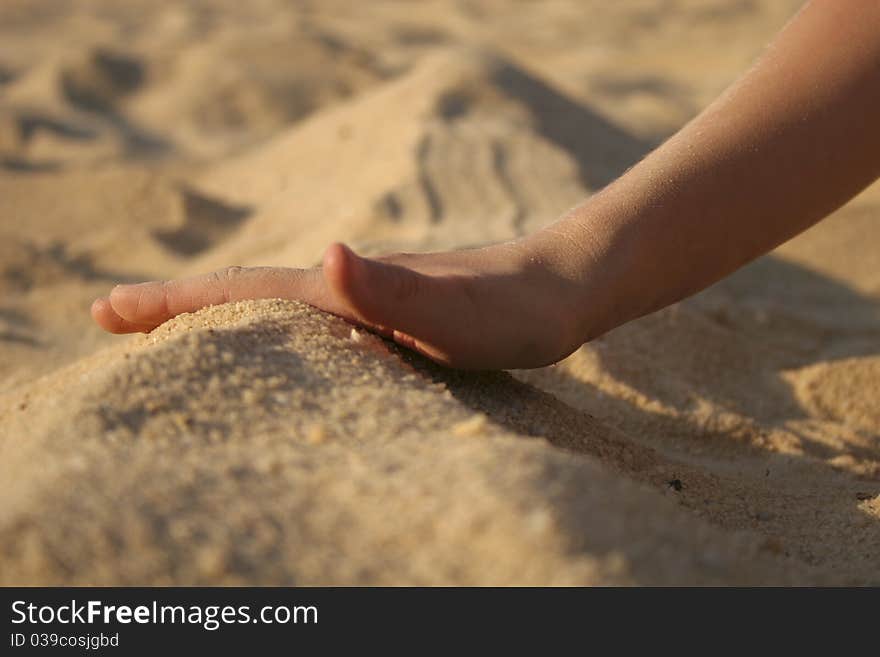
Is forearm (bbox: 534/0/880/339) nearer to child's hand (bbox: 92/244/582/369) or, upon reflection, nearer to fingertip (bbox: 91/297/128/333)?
child's hand (bbox: 92/244/582/369)

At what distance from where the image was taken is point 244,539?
0.99 metres

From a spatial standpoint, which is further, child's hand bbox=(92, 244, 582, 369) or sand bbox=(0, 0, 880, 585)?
child's hand bbox=(92, 244, 582, 369)

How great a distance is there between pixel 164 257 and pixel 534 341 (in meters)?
2.45

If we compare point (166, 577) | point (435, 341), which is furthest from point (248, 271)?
point (166, 577)

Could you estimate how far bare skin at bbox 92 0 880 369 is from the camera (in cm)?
147

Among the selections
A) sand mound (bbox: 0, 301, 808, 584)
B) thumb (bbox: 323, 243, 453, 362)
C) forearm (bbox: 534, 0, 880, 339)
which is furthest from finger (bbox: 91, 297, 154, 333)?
forearm (bbox: 534, 0, 880, 339)

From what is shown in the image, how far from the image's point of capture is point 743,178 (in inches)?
61.0

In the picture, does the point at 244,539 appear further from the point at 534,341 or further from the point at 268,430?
the point at 534,341

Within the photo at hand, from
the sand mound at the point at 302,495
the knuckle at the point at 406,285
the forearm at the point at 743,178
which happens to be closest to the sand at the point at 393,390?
the sand mound at the point at 302,495

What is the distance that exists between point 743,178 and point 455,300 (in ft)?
1.66

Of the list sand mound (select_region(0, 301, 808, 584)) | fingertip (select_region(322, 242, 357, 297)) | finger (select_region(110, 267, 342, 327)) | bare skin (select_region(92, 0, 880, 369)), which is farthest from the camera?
finger (select_region(110, 267, 342, 327))

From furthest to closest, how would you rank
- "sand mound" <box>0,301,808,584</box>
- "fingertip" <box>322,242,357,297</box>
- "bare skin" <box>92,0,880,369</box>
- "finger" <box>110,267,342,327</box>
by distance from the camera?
"finger" <box>110,267,342,327</box> < "bare skin" <box>92,0,880,369</box> < "fingertip" <box>322,242,357,297</box> < "sand mound" <box>0,301,808,584</box>

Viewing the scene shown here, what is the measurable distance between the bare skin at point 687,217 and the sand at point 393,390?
0.25 feet
